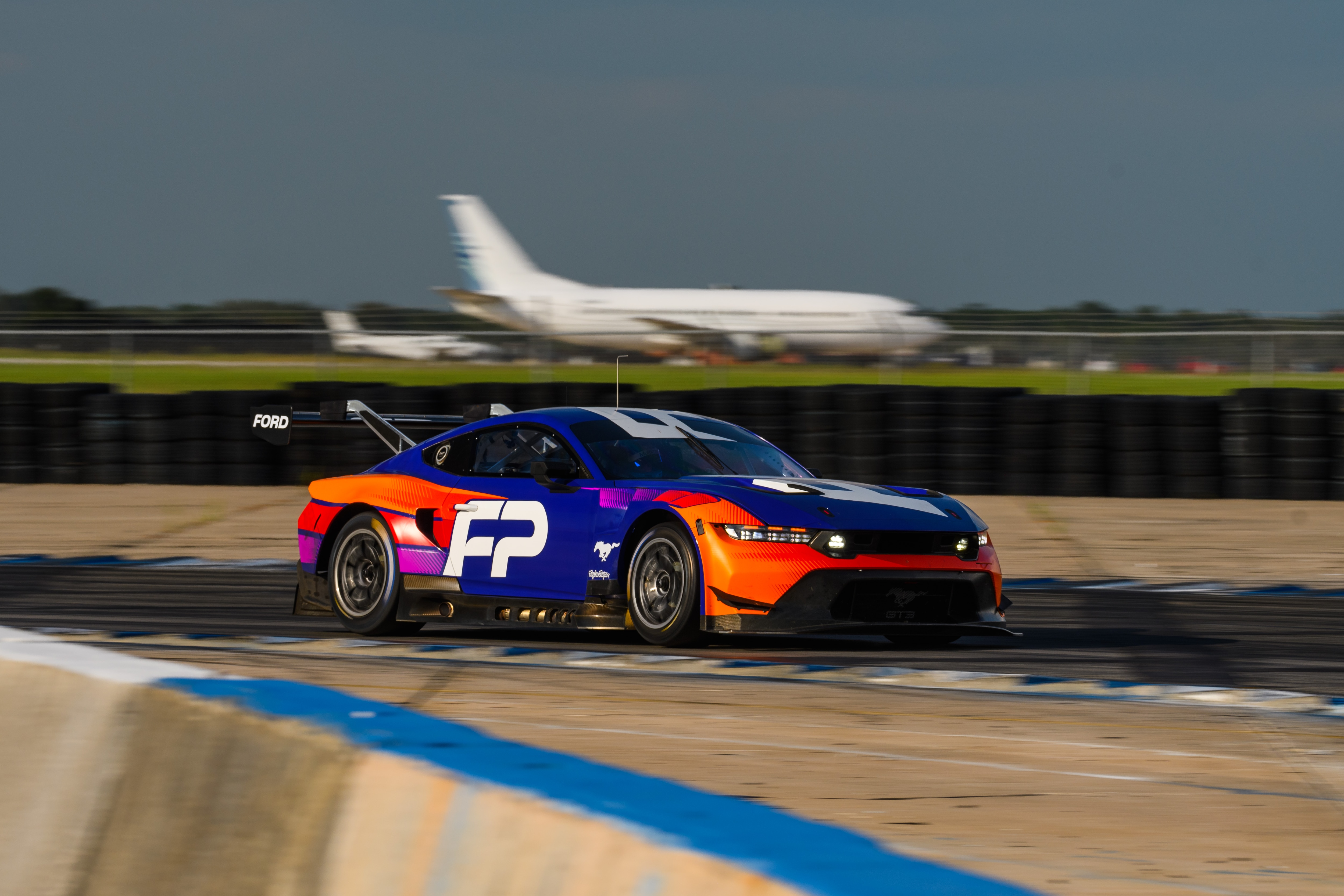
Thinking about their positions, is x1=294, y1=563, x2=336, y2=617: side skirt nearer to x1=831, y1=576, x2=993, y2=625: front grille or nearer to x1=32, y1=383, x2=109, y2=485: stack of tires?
x1=831, y1=576, x2=993, y2=625: front grille

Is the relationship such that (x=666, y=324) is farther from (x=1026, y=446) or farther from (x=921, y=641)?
(x=921, y=641)

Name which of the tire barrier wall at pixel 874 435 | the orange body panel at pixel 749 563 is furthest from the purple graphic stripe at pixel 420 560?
the tire barrier wall at pixel 874 435

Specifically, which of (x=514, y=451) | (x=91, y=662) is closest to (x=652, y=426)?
(x=514, y=451)

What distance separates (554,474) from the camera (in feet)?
24.6

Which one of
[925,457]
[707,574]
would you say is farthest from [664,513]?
[925,457]

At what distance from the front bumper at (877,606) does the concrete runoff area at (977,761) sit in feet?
2.79

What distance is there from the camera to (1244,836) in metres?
3.64

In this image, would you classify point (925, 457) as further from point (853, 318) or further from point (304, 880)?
point (853, 318)

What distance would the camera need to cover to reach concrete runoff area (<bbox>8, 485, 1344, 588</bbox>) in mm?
11961

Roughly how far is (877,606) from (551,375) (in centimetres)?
1539

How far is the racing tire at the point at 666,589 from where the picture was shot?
7035mm

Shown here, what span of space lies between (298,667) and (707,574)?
1.76 metres

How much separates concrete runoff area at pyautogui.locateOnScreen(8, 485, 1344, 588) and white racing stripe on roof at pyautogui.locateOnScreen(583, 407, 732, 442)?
13.7 ft

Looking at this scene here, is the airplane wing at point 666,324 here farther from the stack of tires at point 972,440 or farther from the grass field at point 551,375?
the stack of tires at point 972,440
